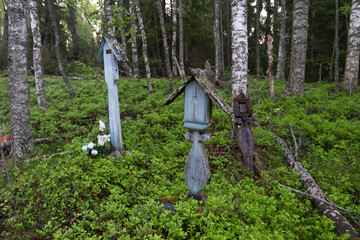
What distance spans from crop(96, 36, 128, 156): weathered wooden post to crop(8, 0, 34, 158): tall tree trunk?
2179 mm

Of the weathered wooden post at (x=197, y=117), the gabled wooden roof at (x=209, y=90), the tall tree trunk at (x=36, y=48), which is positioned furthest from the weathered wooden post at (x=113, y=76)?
the tall tree trunk at (x=36, y=48)

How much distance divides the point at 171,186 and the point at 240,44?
4.31 meters

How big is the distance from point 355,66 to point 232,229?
37.3ft

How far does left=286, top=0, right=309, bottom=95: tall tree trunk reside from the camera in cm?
985

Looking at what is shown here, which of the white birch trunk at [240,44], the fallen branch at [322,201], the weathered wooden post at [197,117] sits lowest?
the fallen branch at [322,201]

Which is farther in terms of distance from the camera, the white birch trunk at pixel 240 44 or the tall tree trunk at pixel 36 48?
the tall tree trunk at pixel 36 48

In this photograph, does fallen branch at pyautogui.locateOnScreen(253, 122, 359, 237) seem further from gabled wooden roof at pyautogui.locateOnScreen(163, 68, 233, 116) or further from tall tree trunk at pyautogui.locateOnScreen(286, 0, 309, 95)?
tall tree trunk at pyautogui.locateOnScreen(286, 0, 309, 95)

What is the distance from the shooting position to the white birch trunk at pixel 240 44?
19.4 ft

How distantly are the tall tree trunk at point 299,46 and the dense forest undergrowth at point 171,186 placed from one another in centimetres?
266

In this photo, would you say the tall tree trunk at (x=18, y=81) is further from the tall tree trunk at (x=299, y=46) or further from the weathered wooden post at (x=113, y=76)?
the tall tree trunk at (x=299, y=46)

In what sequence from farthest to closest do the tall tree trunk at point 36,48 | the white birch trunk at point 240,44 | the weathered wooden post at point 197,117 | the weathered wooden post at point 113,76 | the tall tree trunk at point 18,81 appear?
the tall tree trunk at point 36,48
the white birch trunk at point 240,44
the tall tree trunk at point 18,81
the weathered wooden post at point 113,76
the weathered wooden post at point 197,117

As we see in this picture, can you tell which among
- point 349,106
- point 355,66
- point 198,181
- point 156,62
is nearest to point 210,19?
point 156,62

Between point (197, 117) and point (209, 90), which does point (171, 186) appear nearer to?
point (197, 117)

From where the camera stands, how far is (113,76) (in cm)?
544
